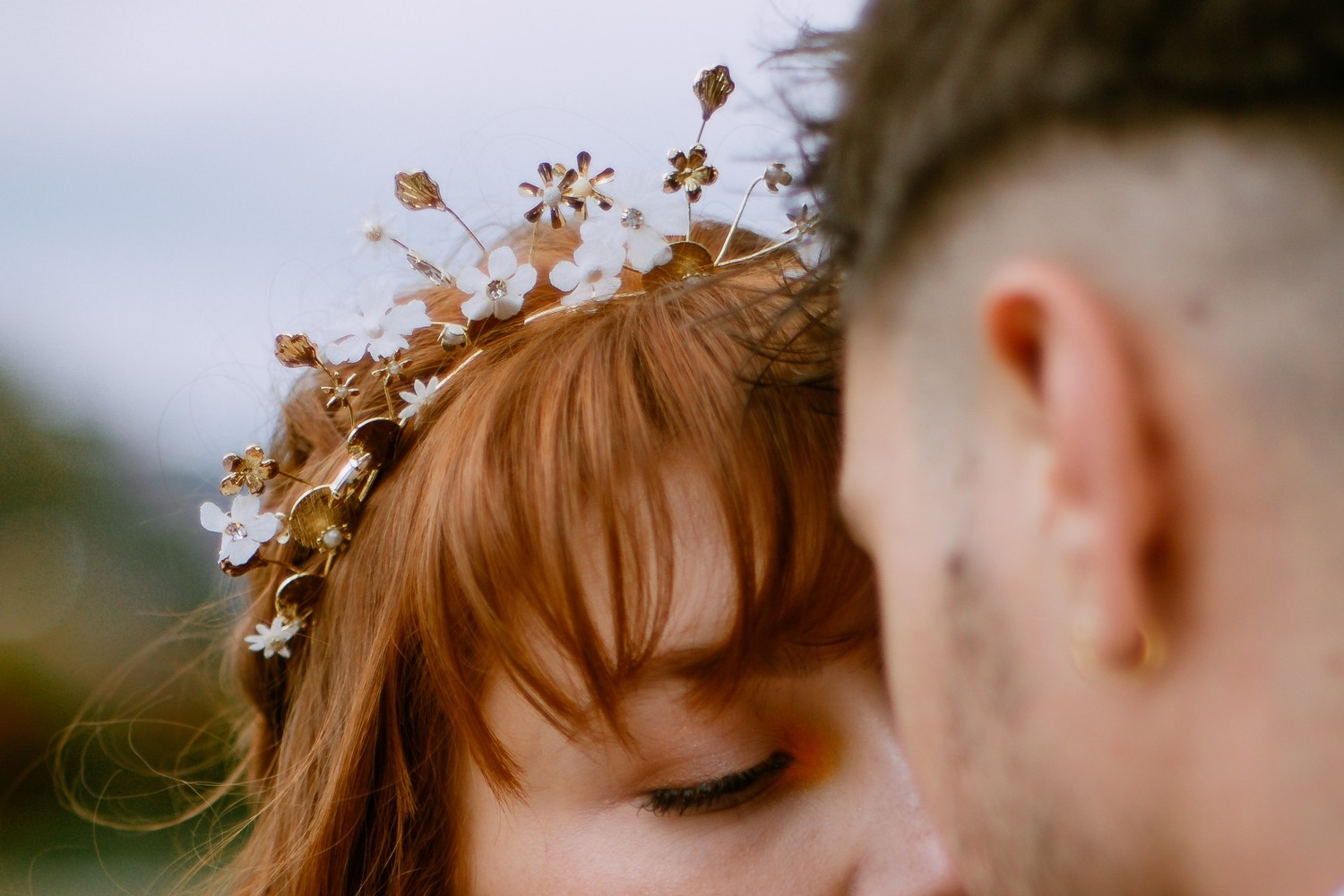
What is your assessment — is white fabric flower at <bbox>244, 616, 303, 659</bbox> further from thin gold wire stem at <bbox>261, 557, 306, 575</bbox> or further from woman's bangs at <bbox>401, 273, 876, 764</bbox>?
woman's bangs at <bbox>401, 273, 876, 764</bbox>

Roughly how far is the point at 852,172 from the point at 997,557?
0.33 m

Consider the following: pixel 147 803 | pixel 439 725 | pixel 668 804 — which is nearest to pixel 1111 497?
pixel 668 804

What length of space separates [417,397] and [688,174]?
535mm

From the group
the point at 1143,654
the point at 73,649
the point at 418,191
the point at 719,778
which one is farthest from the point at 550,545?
the point at 73,649

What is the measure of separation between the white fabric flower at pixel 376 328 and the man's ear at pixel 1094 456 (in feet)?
3.66

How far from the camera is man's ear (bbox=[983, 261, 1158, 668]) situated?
647 mm

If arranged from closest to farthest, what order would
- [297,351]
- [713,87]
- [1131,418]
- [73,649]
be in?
1. [1131,418]
2. [713,87]
3. [297,351]
4. [73,649]

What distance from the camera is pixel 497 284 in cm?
155

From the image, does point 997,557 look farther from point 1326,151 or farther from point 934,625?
point 1326,151

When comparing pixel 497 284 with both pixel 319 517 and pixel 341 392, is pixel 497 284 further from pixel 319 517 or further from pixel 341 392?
pixel 319 517

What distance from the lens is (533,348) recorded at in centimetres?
148

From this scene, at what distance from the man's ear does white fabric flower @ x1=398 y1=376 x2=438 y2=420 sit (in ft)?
3.40

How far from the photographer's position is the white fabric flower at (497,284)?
154 cm

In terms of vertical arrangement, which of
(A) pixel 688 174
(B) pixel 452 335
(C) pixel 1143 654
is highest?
(A) pixel 688 174
